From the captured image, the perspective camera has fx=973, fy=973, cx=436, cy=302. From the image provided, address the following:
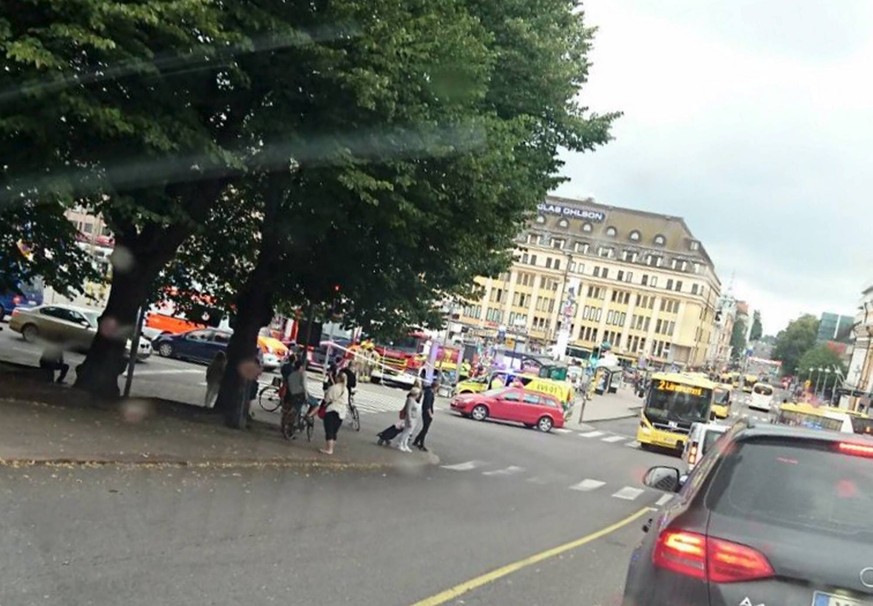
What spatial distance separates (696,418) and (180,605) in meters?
34.3

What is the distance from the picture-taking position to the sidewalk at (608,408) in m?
53.7

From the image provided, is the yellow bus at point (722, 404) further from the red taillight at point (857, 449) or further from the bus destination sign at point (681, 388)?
the red taillight at point (857, 449)

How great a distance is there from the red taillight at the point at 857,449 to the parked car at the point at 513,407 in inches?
1369

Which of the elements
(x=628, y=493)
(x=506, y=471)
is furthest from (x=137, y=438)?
(x=628, y=493)

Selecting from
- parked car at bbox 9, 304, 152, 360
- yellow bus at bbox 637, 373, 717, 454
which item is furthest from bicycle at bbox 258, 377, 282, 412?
yellow bus at bbox 637, 373, 717, 454

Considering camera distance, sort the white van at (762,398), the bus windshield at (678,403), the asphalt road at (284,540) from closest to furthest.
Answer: the asphalt road at (284,540)
the bus windshield at (678,403)
the white van at (762,398)

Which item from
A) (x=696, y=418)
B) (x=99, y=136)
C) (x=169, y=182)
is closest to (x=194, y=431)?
(x=169, y=182)

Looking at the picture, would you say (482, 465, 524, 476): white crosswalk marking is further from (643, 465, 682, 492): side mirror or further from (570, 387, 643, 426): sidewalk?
(570, 387, 643, 426): sidewalk

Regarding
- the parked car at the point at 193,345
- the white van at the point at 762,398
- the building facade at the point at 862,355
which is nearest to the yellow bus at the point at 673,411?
the parked car at the point at 193,345

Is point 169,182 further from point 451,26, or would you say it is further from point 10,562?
point 10,562

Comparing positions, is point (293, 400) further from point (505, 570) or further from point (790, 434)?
point (790, 434)

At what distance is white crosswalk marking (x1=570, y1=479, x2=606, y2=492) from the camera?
836 inches

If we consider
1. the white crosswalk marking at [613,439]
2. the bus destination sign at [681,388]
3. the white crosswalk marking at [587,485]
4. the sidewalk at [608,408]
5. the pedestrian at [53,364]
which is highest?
the bus destination sign at [681,388]

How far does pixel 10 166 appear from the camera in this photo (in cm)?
1284
